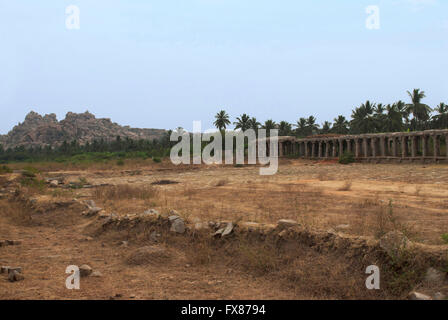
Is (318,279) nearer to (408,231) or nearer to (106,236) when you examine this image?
(408,231)

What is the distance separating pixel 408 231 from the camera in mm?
5668

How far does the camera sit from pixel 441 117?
186 feet

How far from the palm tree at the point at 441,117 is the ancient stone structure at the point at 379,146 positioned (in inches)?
411

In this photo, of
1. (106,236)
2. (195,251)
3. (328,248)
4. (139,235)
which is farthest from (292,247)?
(106,236)

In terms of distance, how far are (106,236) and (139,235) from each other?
3.37 ft

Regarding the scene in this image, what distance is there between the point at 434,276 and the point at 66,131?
129m

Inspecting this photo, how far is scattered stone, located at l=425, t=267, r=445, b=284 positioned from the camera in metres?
4.34

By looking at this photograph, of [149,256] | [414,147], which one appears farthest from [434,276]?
[414,147]

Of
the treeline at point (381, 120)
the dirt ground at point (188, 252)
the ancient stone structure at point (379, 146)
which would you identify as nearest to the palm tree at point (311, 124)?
the treeline at point (381, 120)

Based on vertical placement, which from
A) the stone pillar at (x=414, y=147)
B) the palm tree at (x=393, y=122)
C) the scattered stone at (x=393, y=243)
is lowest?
the scattered stone at (x=393, y=243)

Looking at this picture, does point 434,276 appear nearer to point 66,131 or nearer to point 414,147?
point 414,147

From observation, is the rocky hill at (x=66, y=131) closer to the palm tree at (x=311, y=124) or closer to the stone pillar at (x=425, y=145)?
the palm tree at (x=311, y=124)

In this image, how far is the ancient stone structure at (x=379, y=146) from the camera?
30806 mm
